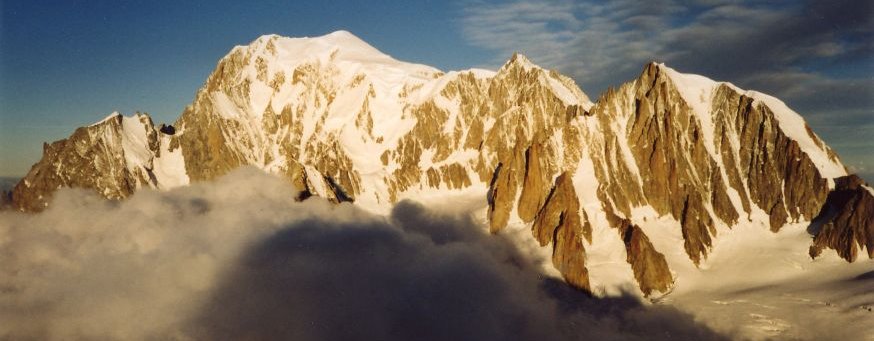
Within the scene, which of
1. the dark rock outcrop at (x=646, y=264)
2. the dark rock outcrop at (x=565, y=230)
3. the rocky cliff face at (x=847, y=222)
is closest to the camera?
the rocky cliff face at (x=847, y=222)

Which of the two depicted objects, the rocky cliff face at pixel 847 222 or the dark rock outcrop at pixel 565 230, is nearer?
the rocky cliff face at pixel 847 222

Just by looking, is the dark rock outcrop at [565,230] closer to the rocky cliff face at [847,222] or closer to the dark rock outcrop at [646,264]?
the dark rock outcrop at [646,264]

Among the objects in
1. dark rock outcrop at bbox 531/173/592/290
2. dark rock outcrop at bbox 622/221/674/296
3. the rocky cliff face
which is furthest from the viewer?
dark rock outcrop at bbox 531/173/592/290

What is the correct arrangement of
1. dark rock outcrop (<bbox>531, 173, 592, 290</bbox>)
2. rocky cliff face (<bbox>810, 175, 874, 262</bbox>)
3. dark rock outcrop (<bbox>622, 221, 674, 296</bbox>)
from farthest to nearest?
dark rock outcrop (<bbox>531, 173, 592, 290</bbox>) → dark rock outcrop (<bbox>622, 221, 674, 296</bbox>) → rocky cliff face (<bbox>810, 175, 874, 262</bbox>)

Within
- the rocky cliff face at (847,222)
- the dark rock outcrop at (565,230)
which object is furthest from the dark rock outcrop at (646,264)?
the rocky cliff face at (847,222)

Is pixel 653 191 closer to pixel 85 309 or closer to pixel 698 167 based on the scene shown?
pixel 698 167

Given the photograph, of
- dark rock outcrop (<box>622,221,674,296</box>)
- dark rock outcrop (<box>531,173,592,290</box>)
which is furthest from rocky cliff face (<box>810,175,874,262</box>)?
dark rock outcrop (<box>531,173,592,290</box>)

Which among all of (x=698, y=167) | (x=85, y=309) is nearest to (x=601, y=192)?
(x=698, y=167)

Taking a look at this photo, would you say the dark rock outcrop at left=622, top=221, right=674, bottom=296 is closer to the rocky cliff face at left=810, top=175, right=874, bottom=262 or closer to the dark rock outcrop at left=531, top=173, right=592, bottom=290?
the dark rock outcrop at left=531, top=173, right=592, bottom=290
